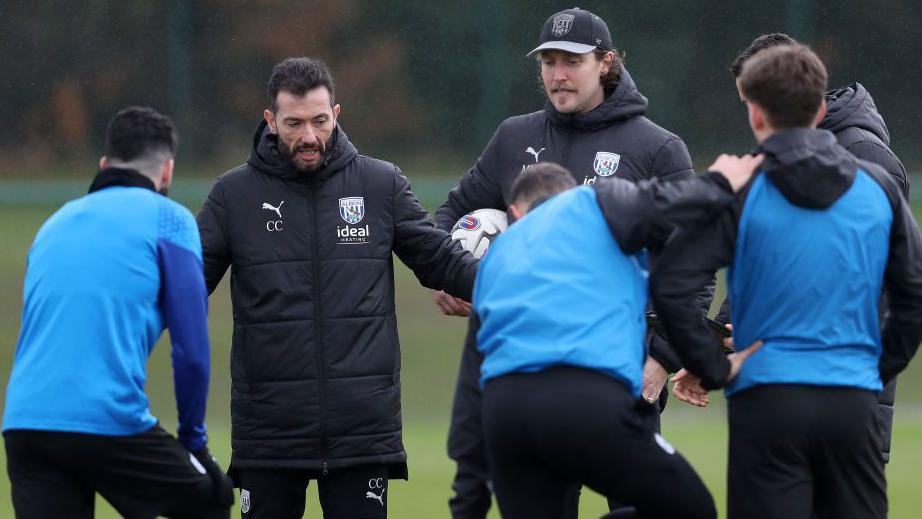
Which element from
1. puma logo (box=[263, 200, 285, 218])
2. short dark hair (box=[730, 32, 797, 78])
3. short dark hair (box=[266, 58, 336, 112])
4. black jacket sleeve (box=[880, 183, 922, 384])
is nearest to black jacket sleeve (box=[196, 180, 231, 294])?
puma logo (box=[263, 200, 285, 218])

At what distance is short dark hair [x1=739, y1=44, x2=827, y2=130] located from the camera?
3775 millimetres

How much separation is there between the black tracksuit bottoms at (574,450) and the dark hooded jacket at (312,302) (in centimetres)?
106

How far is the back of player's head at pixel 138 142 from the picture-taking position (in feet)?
13.3

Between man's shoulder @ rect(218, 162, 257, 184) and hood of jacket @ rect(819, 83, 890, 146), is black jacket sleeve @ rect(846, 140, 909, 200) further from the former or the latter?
man's shoulder @ rect(218, 162, 257, 184)

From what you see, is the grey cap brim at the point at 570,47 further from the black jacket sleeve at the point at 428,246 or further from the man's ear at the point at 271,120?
the man's ear at the point at 271,120

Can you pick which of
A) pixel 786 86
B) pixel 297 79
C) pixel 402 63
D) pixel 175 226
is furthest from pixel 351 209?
pixel 402 63

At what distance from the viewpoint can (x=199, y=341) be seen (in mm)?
3996

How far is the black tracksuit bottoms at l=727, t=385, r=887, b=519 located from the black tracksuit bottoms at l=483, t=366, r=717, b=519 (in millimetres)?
135

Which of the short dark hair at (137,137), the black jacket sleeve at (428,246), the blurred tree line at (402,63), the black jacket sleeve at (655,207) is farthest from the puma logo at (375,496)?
the blurred tree line at (402,63)

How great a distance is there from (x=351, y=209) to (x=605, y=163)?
0.86 metres

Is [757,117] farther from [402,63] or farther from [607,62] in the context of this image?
[402,63]

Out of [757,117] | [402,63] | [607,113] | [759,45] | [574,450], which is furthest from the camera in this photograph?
[402,63]

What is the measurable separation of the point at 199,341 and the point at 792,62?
1.67 meters

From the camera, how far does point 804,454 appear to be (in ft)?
12.2
